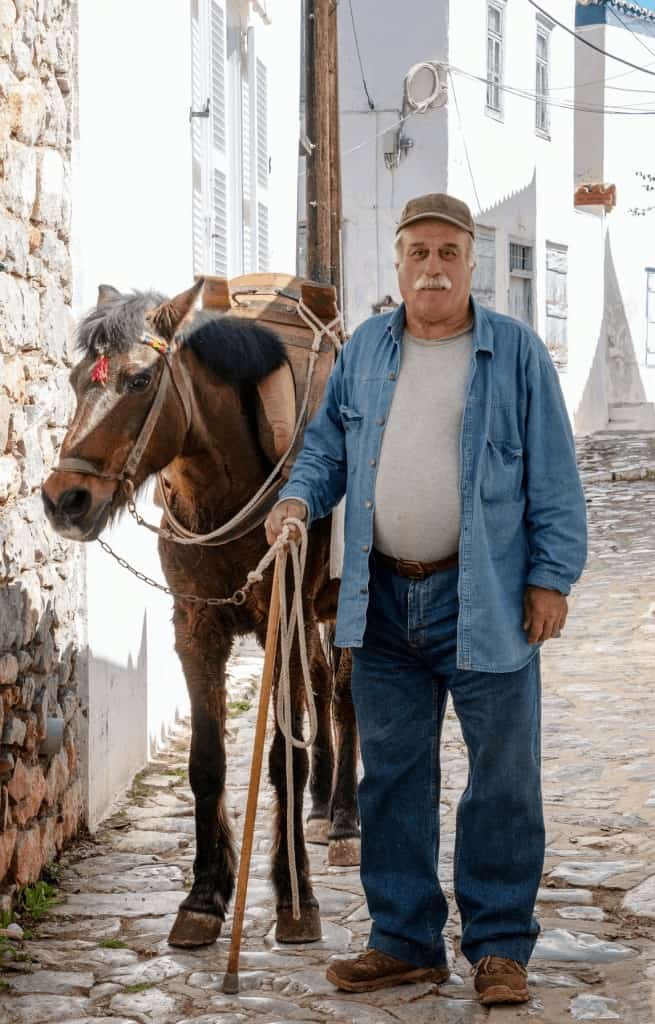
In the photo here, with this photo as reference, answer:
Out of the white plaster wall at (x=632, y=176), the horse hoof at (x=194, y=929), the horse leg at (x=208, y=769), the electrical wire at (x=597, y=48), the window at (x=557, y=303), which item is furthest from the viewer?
the white plaster wall at (x=632, y=176)

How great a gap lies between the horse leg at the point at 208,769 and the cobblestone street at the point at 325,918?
A: 18 centimetres

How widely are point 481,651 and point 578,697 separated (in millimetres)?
4661

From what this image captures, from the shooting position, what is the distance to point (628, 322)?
24.8 m

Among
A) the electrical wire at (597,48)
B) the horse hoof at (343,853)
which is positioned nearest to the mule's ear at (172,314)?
the horse hoof at (343,853)

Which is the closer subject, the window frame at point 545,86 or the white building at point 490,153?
the white building at point 490,153

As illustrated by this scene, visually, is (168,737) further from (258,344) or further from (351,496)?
(351,496)

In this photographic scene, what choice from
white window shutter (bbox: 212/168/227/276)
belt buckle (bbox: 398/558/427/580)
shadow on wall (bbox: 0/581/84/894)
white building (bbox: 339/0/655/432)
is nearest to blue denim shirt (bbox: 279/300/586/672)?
belt buckle (bbox: 398/558/427/580)

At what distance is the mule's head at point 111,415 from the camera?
149 inches

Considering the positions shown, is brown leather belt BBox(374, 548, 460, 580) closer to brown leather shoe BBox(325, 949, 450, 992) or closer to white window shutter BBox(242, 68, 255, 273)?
brown leather shoe BBox(325, 949, 450, 992)

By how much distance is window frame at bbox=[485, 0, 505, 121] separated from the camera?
19562 millimetres

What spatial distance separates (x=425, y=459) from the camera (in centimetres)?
366

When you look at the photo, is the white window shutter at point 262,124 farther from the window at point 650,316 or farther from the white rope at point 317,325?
the window at point 650,316

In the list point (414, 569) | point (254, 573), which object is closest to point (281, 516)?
point (254, 573)

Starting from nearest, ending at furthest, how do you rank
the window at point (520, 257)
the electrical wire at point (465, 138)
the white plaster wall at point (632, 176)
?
1. the electrical wire at point (465, 138)
2. the window at point (520, 257)
3. the white plaster wall at point (632, 176)
